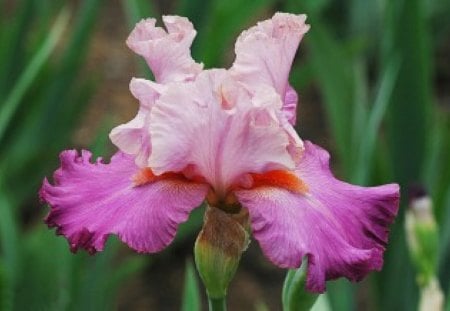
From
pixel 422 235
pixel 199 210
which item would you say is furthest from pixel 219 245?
pixel 199 210

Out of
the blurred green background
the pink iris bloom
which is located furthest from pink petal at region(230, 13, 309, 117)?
the blurred green background

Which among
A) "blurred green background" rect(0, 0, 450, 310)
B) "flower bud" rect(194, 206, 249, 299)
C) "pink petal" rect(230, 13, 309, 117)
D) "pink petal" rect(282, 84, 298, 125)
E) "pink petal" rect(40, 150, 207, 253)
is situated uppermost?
"pink petal" rect(230, 13, 309, 117)

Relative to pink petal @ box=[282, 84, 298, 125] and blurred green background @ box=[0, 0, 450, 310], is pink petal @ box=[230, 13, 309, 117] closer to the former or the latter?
pink petal @ box=[282, 84, 298, 125]

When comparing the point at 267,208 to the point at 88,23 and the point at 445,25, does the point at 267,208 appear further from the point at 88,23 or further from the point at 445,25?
the point at 445,25

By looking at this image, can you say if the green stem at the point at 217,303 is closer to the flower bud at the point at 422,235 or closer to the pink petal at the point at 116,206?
the pink petal at the point at 116,206

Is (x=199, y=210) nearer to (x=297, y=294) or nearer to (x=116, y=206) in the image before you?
(x=297, y=294)

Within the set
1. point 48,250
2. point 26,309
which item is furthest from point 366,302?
point 26,309

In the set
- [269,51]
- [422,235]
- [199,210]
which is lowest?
[199,210]
